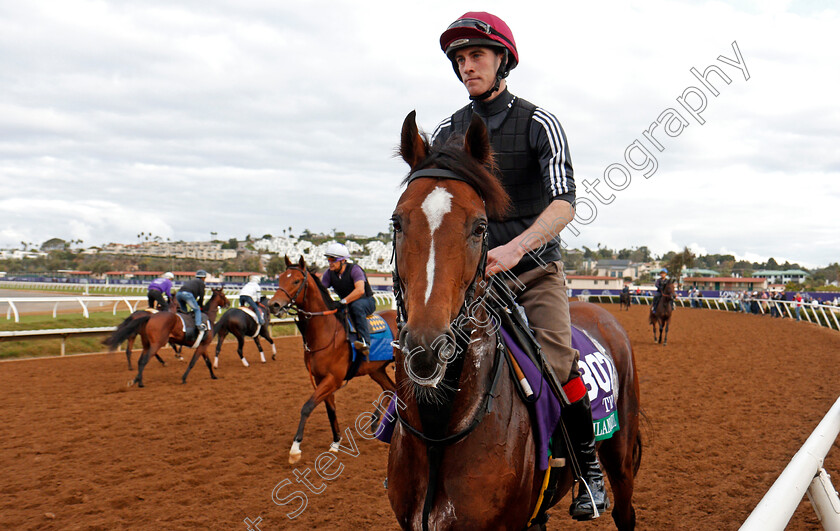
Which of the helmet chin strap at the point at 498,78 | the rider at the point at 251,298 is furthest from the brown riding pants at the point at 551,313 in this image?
the rider at the point at 251,298

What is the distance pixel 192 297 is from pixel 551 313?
40.8ft

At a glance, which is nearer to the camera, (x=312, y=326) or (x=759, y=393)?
(x=312, y=326)

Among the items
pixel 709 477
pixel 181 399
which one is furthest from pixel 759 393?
pixel 181 399

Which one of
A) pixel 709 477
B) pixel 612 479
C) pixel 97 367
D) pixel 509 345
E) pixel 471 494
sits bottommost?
pixel 97 367

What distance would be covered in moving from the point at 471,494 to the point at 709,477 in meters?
5.21

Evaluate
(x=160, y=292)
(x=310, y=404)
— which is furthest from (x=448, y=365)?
(x=160, y=292)

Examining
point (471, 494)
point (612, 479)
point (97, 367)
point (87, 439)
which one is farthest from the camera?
point (97, 367)

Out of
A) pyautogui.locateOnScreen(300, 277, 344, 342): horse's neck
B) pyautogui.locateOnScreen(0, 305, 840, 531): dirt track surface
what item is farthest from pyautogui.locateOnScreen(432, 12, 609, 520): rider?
pyautogui.locateOnScreen(300, 277, 344, 342): horse's neck

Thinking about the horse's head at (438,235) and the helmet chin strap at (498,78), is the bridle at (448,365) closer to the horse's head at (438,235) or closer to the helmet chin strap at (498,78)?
the horse's head at (438,235)

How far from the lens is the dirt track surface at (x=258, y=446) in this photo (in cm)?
504

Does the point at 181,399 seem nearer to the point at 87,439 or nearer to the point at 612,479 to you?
the point at 87,439

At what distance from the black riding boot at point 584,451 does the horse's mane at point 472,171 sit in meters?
1.17

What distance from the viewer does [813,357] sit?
14.0m

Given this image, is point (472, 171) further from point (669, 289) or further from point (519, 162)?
point (669, 289)
